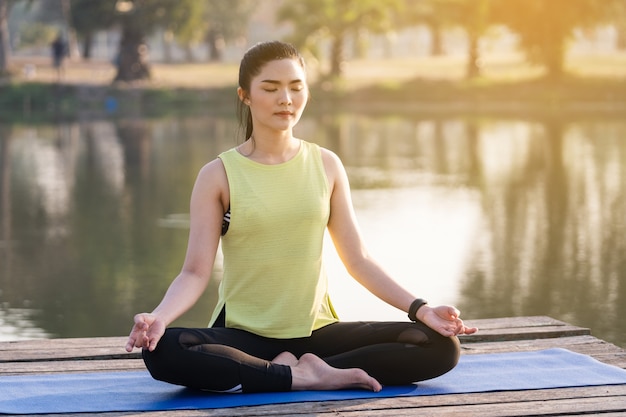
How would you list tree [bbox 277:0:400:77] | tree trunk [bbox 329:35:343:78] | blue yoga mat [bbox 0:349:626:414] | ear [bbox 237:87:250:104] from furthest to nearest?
1. tree trunk [bbox 329:35:343:78]
2. tree [bbox 277:0:400:77]
3. ear [bbox 237:87:250:104]
4. blue yoga mat [bbox 0:349:626:414]

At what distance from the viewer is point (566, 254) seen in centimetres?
1058

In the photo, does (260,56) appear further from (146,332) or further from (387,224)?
(387,224)

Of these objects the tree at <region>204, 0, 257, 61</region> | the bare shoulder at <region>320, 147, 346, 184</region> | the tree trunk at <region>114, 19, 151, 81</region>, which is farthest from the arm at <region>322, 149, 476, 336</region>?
the tree at <region>204, 0, 257, 61</region>

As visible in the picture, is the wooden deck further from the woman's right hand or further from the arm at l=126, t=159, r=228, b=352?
the arm at l=126, t=159, r=228, b=352

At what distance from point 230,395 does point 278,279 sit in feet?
1.24

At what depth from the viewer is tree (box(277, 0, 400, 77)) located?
3962cm

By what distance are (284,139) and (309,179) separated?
0.48ft

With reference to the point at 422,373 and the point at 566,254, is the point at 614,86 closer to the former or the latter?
the point at 566,254

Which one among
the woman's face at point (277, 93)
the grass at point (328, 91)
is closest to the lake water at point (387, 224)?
the woman's face at point (277, 93)

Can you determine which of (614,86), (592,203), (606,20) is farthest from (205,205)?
(606,20)

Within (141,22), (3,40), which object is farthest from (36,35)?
(141,22)

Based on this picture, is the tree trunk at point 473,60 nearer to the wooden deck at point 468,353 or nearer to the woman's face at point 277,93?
the wooden deck at point 468,353

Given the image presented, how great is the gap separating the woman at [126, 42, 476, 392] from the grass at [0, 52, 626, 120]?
2906 cm

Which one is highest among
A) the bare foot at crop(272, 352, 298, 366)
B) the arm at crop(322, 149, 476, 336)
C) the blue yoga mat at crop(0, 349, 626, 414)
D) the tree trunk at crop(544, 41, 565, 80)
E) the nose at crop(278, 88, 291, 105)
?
the tree trunk at crop(544, 41, 565, 80)
